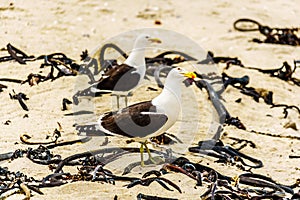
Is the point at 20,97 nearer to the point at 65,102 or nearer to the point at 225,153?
the point at 65,102

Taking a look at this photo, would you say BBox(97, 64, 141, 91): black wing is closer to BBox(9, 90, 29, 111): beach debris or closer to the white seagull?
BBox(9, 90, 29, 111): beach debris

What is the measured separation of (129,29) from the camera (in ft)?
25.7

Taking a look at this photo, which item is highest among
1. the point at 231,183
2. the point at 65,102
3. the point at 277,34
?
the point at 277,34

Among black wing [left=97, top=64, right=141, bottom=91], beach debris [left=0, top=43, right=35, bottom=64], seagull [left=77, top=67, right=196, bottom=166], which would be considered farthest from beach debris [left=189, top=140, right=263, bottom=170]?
beach debris [left=0, top=43, right=35, bottom=64]

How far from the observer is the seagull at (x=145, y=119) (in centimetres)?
404

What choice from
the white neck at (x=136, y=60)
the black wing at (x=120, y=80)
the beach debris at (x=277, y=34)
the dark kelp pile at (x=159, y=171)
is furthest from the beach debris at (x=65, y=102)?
the beach debris at (x=277, y=34)

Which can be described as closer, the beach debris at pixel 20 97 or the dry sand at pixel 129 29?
the dry sand at pixel 129 29

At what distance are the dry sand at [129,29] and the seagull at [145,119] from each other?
338mm

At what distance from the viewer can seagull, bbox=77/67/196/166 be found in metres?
4.04

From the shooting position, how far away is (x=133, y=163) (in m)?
4.16

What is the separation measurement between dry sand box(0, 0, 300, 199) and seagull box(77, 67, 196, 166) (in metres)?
0.34

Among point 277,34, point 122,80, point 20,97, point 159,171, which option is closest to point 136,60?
point 122,80

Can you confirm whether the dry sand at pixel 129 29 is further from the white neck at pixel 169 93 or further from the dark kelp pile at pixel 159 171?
the white neck at pixel 169 93

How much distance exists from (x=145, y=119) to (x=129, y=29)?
394 centimetres
